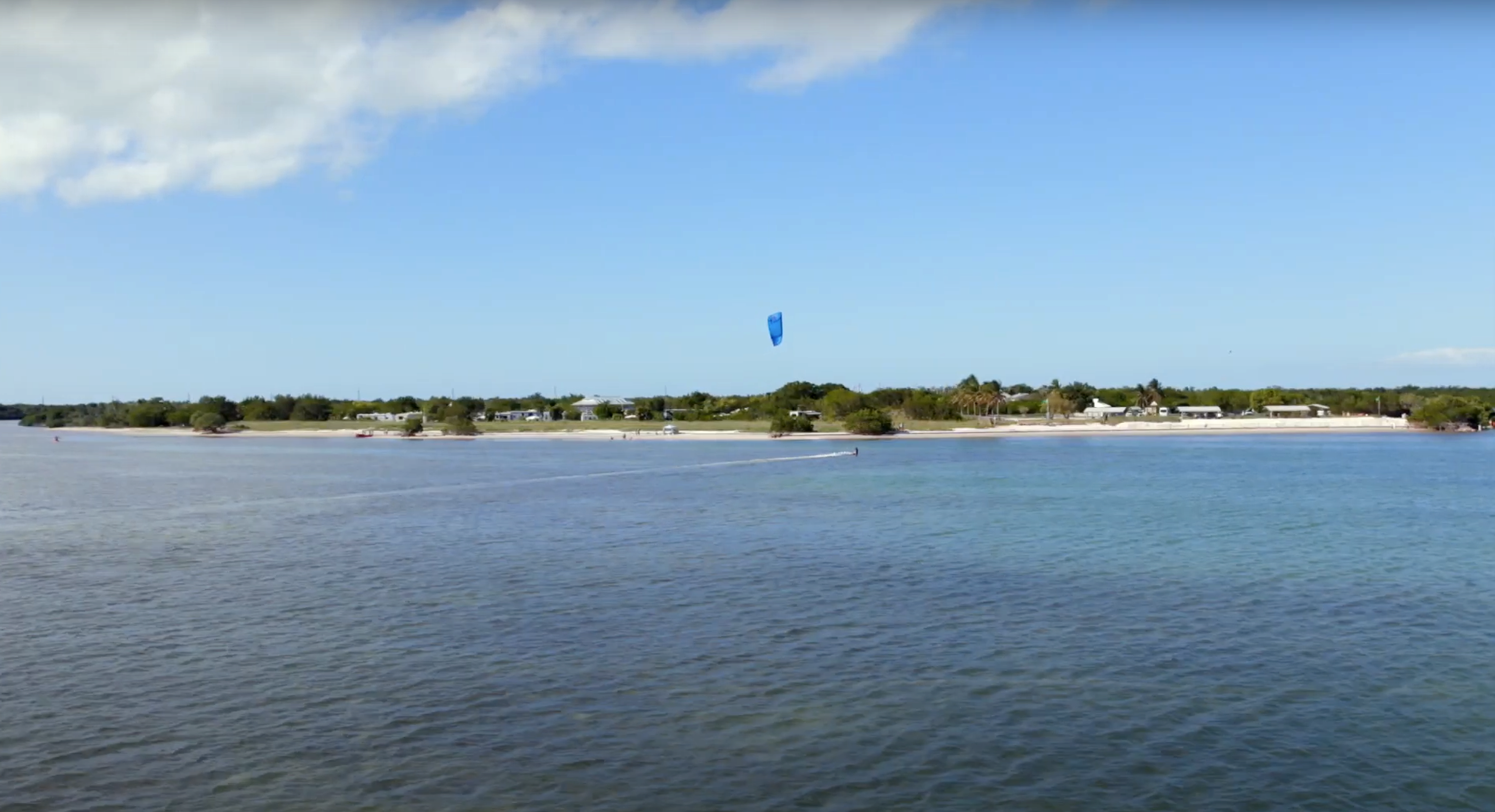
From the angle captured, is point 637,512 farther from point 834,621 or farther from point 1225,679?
point 1225,679

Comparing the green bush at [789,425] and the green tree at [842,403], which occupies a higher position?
the green tree at [842,403]

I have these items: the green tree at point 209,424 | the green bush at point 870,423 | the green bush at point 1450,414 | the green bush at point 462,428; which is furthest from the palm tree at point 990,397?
the green tree at point 209,424

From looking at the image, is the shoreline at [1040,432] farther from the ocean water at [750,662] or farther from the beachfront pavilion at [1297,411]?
the ocean water at [750,662]

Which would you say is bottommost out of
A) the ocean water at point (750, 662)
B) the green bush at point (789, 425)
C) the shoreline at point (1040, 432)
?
the ocean water at point (750, 662)

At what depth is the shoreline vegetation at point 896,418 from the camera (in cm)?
14412

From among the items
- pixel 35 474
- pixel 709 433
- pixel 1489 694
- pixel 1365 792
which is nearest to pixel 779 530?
pixel 1489 694

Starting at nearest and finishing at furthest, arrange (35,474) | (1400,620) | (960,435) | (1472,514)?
(1400,620) → (1472,514) → (35,474) → (960,435)

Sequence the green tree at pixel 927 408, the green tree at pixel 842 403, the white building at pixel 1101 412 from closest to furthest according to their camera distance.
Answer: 1. the green tree at pixel 842 403
2. the green tree at pixel 927 408
3. the white building at pixel 1101 412

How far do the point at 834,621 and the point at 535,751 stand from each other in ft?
28.3

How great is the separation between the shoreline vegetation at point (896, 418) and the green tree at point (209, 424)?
197 mm

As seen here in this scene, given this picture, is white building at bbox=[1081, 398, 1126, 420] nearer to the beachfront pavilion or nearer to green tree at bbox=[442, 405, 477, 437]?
the beachfront pavilion

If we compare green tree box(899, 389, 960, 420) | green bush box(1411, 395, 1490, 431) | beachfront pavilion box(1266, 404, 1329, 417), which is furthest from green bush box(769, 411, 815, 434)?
green bush box(1411, 395, 1490, 431)

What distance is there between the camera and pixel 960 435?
463ft

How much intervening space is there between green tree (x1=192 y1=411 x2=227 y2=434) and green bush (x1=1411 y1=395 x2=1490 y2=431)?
17121 centimetres
